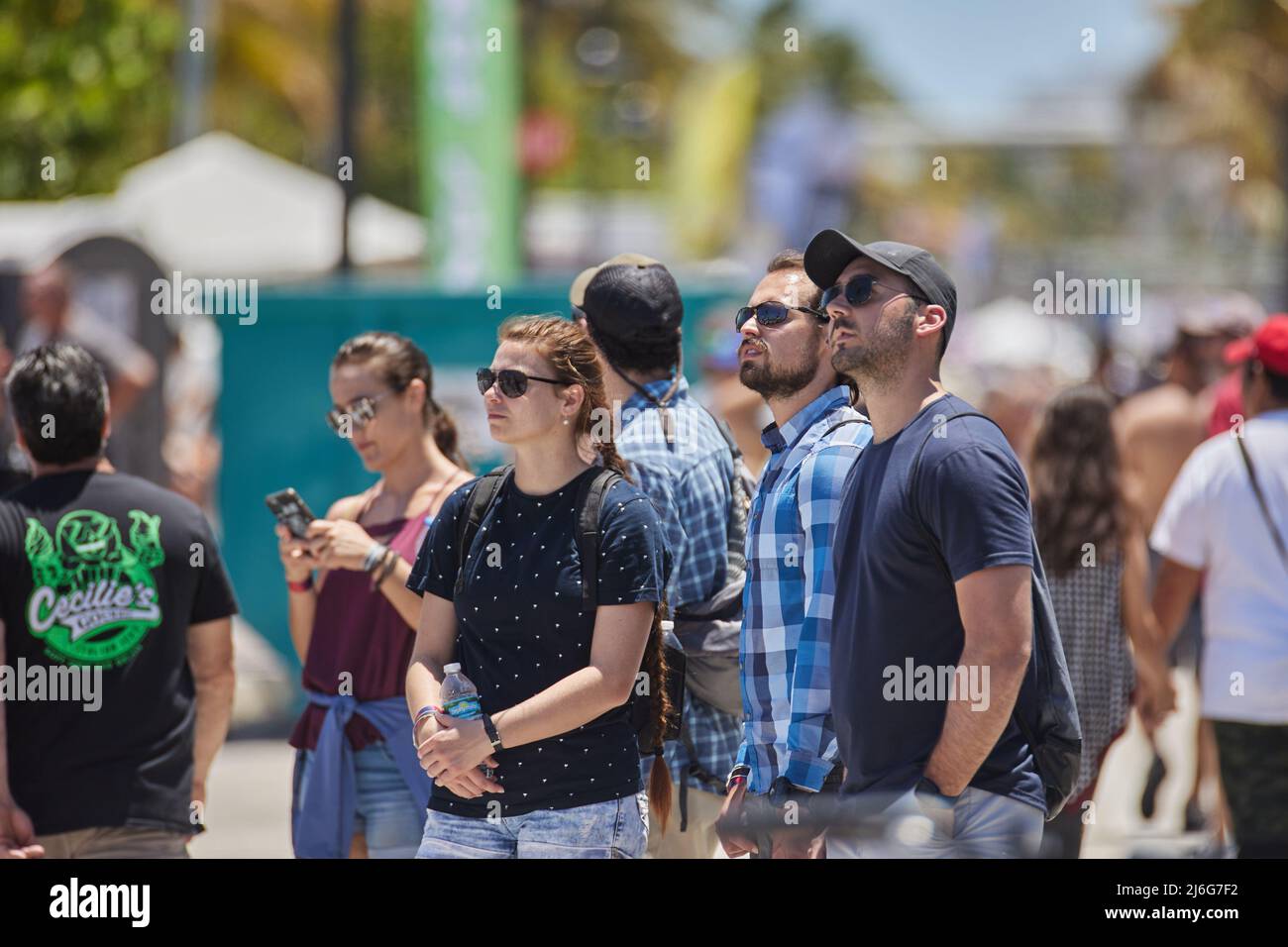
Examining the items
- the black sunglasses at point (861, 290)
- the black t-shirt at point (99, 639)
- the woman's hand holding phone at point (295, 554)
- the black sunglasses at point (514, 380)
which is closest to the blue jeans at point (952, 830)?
the black sunglasses at point (861, 290)

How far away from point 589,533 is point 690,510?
65cm

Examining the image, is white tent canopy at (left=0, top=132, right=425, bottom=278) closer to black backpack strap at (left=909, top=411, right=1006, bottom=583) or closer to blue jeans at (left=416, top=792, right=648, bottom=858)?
blue jeans at (left=416, top=792, right=648, bottom=858)

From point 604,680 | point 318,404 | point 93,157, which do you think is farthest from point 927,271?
point 93,157

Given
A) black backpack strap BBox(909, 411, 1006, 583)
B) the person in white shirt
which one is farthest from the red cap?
black backpack strap BBox(909, 411, 1006, 583)

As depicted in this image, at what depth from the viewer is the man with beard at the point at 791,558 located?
3615 mm

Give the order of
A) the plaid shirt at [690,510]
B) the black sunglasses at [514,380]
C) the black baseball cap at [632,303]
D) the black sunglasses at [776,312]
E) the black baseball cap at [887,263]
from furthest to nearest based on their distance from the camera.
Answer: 1. the black baseball cap at [632,303]
2. the plaid shirt at [690,510]
3. the black sunglasses at [776,312]
4. the black sunglasses at [514,380]
5. the black baseball cap at [887,263]

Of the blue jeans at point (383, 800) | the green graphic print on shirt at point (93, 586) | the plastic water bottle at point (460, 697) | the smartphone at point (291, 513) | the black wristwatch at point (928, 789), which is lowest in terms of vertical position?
the blue jeans at point (383, 800)

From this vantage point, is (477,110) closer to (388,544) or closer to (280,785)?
(280,785)

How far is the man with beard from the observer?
3615mm

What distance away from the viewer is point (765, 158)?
27.1 metres

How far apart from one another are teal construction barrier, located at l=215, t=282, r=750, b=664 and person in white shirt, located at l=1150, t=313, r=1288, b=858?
4.58 meters

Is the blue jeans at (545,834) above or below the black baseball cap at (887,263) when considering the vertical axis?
below

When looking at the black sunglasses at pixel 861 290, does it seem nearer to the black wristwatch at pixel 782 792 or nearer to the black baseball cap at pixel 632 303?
the black baseball cap at pixel 632 303
